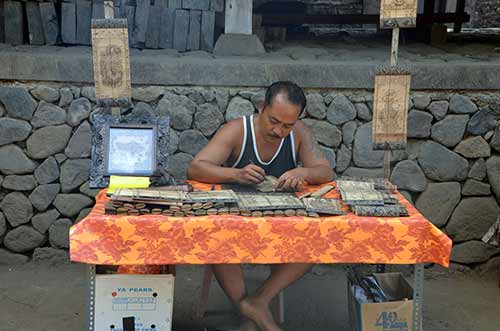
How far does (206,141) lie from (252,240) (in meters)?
1.78

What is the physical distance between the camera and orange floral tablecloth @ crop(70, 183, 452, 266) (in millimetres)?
2875

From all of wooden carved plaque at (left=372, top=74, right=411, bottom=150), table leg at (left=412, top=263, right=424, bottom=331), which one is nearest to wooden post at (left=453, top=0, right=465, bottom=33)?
wooden carved plaque at (left=372, top=74, right=411, bottom=150)

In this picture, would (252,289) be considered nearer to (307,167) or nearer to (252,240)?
(307,167)

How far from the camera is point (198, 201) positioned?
3045mm

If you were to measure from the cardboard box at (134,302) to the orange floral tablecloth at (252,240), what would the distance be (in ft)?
0.74

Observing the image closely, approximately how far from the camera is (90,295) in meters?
3.06

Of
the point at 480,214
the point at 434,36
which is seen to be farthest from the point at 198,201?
the point at 434,36

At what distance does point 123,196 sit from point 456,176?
8.97ft

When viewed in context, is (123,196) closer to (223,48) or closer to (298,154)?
(298,154)

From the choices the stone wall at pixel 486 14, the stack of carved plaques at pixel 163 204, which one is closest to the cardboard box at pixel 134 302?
the stack of carved plaques at pixel 163 204

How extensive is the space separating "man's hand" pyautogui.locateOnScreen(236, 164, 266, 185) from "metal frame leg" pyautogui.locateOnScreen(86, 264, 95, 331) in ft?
3.03

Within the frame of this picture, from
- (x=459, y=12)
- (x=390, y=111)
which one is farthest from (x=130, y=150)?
(x=459, y=12)

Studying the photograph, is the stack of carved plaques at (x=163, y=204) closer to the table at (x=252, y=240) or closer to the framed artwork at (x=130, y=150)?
the table at (x=252, y=240)

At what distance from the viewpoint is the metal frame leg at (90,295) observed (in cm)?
302
